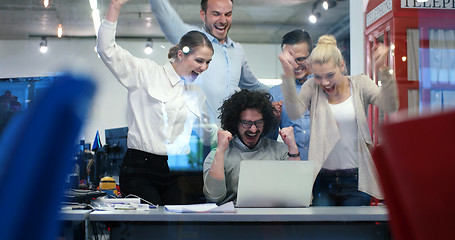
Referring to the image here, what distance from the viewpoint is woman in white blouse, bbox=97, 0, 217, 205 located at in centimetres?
328

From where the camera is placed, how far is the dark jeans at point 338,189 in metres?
2.94

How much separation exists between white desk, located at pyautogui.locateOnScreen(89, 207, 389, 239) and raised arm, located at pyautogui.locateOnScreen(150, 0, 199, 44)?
1.90m

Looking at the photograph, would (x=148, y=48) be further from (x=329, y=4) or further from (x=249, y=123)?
(x=329, y=4)

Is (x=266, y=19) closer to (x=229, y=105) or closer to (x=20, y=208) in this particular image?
(x=229, y=105)

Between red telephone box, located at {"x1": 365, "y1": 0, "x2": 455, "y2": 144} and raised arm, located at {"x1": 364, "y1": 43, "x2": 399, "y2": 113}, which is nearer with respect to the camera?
raised arm, located at {"x1": 364, "y1": 43, "x2": 399, "y2": 113}

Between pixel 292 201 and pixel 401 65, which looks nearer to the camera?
pixel 292 201

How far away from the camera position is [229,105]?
3.08 m

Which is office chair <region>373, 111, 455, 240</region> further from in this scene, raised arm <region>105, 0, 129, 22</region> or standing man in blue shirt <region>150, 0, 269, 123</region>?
raised arm <region>105, 0, 129, 22</region>

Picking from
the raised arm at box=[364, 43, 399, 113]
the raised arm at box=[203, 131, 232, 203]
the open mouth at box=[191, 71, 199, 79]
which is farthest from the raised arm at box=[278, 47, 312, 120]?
the raised arm at box=[203, 131, 232, 203]

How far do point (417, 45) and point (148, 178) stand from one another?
2.68 meters

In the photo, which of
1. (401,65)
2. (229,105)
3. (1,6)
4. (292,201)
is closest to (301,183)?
(292,201)

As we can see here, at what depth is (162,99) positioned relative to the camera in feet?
11.2

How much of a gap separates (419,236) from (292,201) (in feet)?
6.00

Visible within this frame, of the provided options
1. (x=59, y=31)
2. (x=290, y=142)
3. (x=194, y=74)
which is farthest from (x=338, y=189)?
(x=59, y=31)
